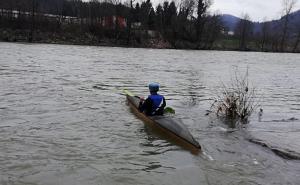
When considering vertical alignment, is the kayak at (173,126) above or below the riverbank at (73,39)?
below

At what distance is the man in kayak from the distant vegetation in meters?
49.9

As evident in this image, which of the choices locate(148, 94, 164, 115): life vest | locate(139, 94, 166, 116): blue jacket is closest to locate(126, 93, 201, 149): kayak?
locate(139, 94, 166, 116): blue jacket

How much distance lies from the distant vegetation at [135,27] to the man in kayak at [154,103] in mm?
49871

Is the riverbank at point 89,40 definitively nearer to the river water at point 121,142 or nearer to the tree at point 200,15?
the tree at point 200,15

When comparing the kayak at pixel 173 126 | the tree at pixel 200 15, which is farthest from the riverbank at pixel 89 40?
the kayak at pixel 173 126

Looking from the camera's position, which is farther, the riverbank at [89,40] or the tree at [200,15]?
the tree at [200,15]

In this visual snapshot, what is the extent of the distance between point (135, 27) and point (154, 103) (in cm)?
7050

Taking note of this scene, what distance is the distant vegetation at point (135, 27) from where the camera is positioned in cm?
6712

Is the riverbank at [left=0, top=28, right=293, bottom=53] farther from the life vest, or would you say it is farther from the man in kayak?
the life vest

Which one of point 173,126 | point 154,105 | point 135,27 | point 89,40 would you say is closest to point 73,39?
point 89,40

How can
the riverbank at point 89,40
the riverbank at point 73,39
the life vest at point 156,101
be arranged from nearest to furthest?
the life vest at point 156,101
the riverbank at point 73,39
the riverbank at point 89,40

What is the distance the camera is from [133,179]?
8.39 meters

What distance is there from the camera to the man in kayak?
12.9 metres

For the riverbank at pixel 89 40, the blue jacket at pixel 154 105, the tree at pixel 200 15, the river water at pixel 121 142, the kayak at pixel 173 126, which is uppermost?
the tree at pixel 200 15
